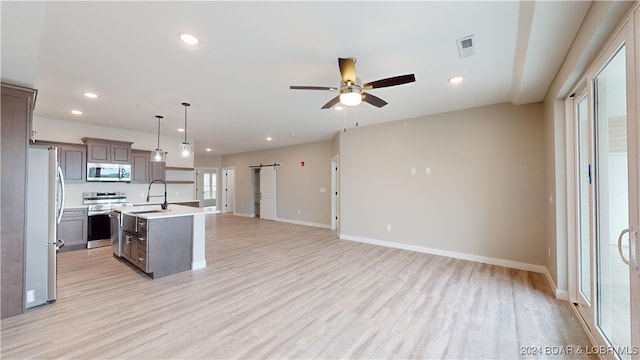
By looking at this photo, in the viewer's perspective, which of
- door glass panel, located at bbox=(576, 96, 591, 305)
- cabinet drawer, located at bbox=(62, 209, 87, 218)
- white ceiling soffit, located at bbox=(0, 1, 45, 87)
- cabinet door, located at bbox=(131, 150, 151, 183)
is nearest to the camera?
white ceiling soffit, located at bbox=(0, 1, 45, 87)

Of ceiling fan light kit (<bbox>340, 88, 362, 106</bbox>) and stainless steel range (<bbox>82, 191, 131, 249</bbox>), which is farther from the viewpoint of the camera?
stainless steel range (<bbox>82, 191, 131, 249</bbox>)

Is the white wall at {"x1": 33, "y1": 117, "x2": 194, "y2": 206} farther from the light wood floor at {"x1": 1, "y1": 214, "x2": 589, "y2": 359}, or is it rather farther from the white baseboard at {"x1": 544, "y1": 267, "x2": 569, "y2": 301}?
the white baseboard at {"x1": 544, "y1": 267, "x2": 569, "y2": 301}

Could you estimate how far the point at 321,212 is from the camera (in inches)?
301

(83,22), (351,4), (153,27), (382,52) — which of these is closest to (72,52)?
(83,22)

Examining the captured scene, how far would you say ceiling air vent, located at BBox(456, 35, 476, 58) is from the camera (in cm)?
224

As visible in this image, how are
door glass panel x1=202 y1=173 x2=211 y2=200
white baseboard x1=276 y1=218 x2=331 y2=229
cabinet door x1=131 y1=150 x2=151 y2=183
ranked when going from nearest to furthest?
cabinet door x1=131 y1=150 x2=151 y2=183, white baseboard x1=276 y1=218 x2=331 y2=229, door glass panel x1=202 y1=173 x2=211 y2=200

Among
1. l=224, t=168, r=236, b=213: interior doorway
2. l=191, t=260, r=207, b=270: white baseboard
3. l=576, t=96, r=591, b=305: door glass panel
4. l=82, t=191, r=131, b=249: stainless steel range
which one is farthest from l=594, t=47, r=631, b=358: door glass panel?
l=224, t=168, r=236, b=213: interior doorway

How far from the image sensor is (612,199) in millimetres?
1979

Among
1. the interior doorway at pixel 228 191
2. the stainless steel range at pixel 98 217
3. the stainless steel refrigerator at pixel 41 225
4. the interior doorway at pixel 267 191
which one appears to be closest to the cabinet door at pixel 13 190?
the stainless steel refrigerator at pixel 41 225

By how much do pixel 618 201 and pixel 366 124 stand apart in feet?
13.3

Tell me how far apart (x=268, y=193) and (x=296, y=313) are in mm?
6822

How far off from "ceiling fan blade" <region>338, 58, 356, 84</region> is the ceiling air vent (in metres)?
0.97

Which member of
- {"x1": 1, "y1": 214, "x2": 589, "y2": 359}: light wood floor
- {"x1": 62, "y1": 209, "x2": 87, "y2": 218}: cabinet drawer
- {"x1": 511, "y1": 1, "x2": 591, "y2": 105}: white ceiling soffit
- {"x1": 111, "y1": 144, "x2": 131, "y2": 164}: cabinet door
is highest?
{"x1": 511, "y1": 1, "x2": 591, "y2": 105}: white ceiling soffit

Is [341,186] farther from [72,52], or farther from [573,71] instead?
[72,52]
